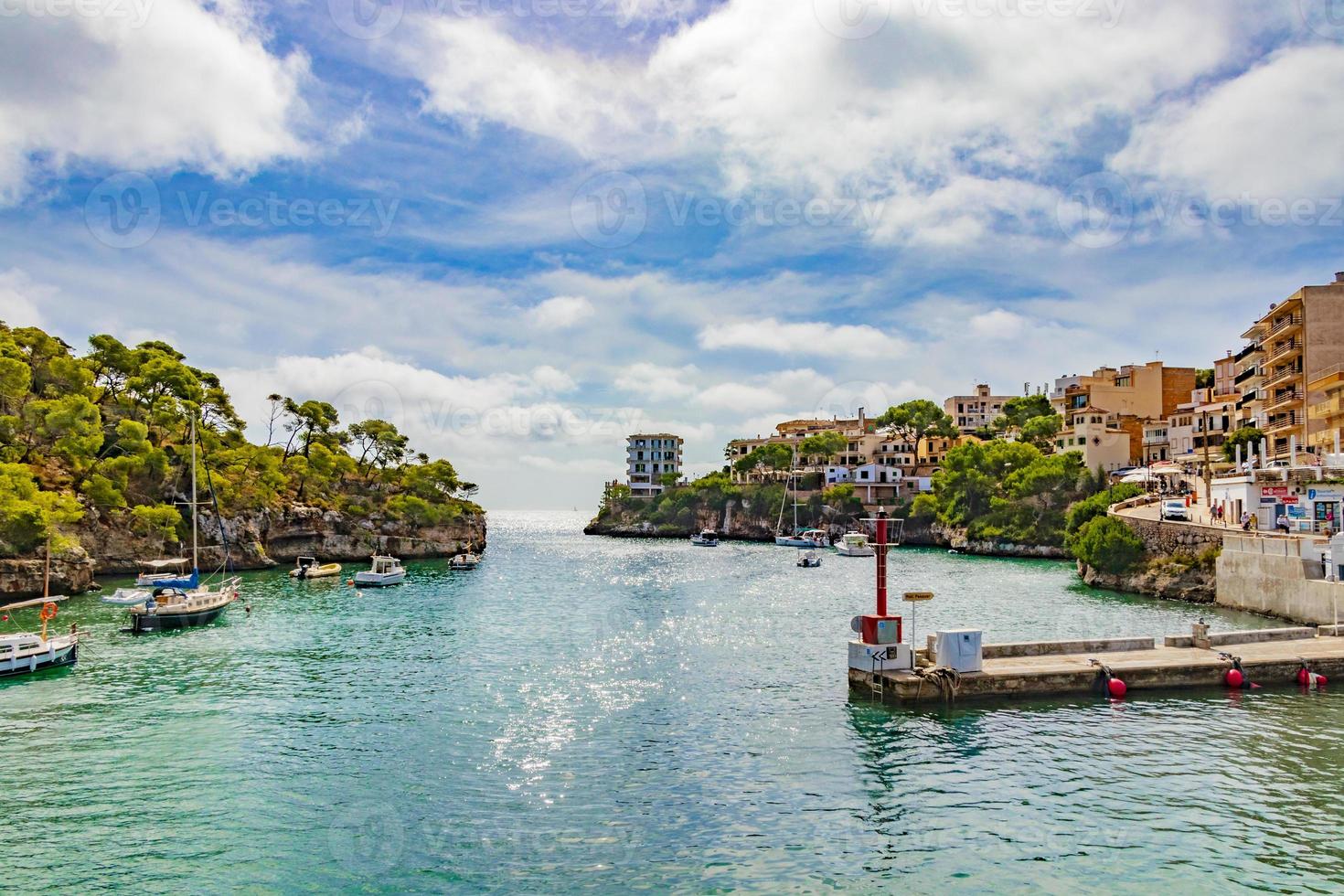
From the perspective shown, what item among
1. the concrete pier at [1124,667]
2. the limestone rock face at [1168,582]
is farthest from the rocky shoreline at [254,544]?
the limestone rock face at [1168,582]

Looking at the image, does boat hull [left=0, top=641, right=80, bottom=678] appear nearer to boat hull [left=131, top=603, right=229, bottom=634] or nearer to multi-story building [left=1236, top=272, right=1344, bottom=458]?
boat hull [left=131, top=603, right=229, bottom=634]

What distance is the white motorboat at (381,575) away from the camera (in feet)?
250

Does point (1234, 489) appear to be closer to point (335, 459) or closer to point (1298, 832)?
point (1298, 832)

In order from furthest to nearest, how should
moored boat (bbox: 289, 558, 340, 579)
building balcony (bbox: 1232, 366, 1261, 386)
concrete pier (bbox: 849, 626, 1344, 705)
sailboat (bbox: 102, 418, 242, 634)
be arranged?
building balcony (bbox: 1232, 366, 1261, 386)
moored boat (bbox: 289, 558, 340, 579)
sailboat (bbox: 102, 418, 242, 634)
concrete pier (bbox: 849, 626, 1344, 705)

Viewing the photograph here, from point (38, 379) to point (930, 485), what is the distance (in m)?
126

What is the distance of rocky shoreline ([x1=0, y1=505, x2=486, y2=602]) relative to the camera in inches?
2472

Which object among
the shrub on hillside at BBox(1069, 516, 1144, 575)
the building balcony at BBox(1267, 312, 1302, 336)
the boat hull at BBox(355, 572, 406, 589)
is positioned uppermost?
the building balcony at BBox(1267, 312, 1302, 336)

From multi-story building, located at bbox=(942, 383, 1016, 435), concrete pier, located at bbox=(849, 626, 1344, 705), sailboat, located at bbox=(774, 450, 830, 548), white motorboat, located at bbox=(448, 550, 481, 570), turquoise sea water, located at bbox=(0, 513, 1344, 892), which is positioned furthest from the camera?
multi-story building, located at bbox=(942, 383, 1016, 435)

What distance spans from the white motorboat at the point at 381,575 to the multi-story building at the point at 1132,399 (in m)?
93.8

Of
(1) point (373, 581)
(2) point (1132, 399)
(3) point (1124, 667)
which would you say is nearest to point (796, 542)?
(2) point (1132, 399)

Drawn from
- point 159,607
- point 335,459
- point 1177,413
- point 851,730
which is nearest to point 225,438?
point 335,459

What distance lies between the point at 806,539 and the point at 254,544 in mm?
77927

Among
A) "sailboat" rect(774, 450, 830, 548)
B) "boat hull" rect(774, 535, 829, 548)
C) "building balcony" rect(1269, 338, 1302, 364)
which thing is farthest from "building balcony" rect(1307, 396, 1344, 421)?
"boat hull" rect(774, 535, 829, 548)

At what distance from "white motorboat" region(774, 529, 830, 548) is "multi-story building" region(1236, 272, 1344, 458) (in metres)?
62.5
